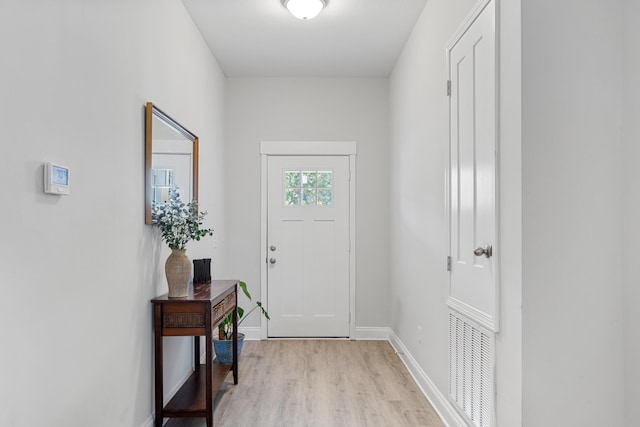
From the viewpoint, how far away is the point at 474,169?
2170mm

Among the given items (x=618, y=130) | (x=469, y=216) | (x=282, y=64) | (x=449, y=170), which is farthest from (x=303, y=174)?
(x=618, y=130)

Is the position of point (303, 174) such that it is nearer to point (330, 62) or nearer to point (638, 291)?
point (330, 62)

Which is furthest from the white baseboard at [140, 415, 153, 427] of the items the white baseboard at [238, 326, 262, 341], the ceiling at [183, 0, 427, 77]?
the ceiling at [183, 0, 427, 77]

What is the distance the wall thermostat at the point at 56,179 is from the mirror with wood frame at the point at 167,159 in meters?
0.80

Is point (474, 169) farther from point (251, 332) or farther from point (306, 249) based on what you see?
point (251, 332)

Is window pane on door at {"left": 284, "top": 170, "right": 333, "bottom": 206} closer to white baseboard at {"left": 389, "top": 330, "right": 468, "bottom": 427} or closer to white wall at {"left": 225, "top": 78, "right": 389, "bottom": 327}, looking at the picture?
white wall at {"left": 225, "top": 78, "right": 389, "bottom": 327}

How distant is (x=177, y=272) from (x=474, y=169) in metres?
1.67

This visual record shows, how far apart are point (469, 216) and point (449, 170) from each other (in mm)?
430

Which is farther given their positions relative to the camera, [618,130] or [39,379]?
[618,130]

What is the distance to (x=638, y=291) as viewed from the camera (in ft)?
5.35

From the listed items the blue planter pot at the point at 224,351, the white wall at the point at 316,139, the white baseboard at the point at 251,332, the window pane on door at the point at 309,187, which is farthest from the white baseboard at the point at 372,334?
the blue planter pot at the point at 224,351

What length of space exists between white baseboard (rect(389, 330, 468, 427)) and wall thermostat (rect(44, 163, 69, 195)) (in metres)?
2.16

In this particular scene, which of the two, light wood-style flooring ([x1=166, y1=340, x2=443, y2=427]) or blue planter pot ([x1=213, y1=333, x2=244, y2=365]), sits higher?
blue planter pot ([x1=213, y1=333, x2=244, y2=365])

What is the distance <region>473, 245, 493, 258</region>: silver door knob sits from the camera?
1.95 metres
